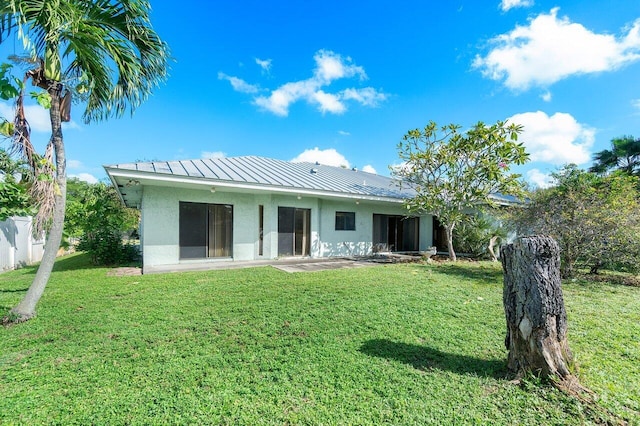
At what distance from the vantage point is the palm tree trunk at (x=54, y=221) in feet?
15.9

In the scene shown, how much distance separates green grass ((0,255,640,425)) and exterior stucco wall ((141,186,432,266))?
3.46m

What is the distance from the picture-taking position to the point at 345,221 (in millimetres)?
13664

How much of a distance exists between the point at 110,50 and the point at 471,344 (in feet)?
25.4

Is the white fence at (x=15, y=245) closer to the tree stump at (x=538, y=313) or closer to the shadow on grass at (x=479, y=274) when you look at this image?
the tree stump at (x=538, y=313)

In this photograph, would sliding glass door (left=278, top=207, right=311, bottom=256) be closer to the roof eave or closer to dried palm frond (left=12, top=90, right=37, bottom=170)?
the roof eave

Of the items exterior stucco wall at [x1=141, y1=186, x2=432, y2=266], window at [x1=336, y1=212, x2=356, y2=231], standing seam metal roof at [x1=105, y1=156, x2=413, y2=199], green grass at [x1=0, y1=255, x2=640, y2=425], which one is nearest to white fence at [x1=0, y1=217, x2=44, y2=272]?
exterior stucco wall at [x1=141, y1=186, x2=432, y2=266]

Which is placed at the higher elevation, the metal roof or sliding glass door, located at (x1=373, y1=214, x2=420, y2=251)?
the metal roof

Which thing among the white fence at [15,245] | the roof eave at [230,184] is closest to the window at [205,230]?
the roof eave at [230,184]

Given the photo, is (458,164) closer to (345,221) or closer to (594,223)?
(594,223)

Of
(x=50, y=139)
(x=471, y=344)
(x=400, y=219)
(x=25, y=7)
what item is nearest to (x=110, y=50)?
(x=25, y=7)

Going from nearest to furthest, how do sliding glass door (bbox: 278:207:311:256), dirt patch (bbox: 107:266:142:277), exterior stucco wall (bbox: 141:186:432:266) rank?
dirt patch (bbox: 107:266:142:277) < exterior stucco wall (bbox: 141:186:432:266) < sliding glass door (bbox: 278:207:311:256)

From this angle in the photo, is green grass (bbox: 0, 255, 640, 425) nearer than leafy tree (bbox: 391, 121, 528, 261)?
Yes

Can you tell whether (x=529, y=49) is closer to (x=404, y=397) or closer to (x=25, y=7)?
(x=404, y=397)

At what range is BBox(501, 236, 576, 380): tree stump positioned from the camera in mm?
2768
